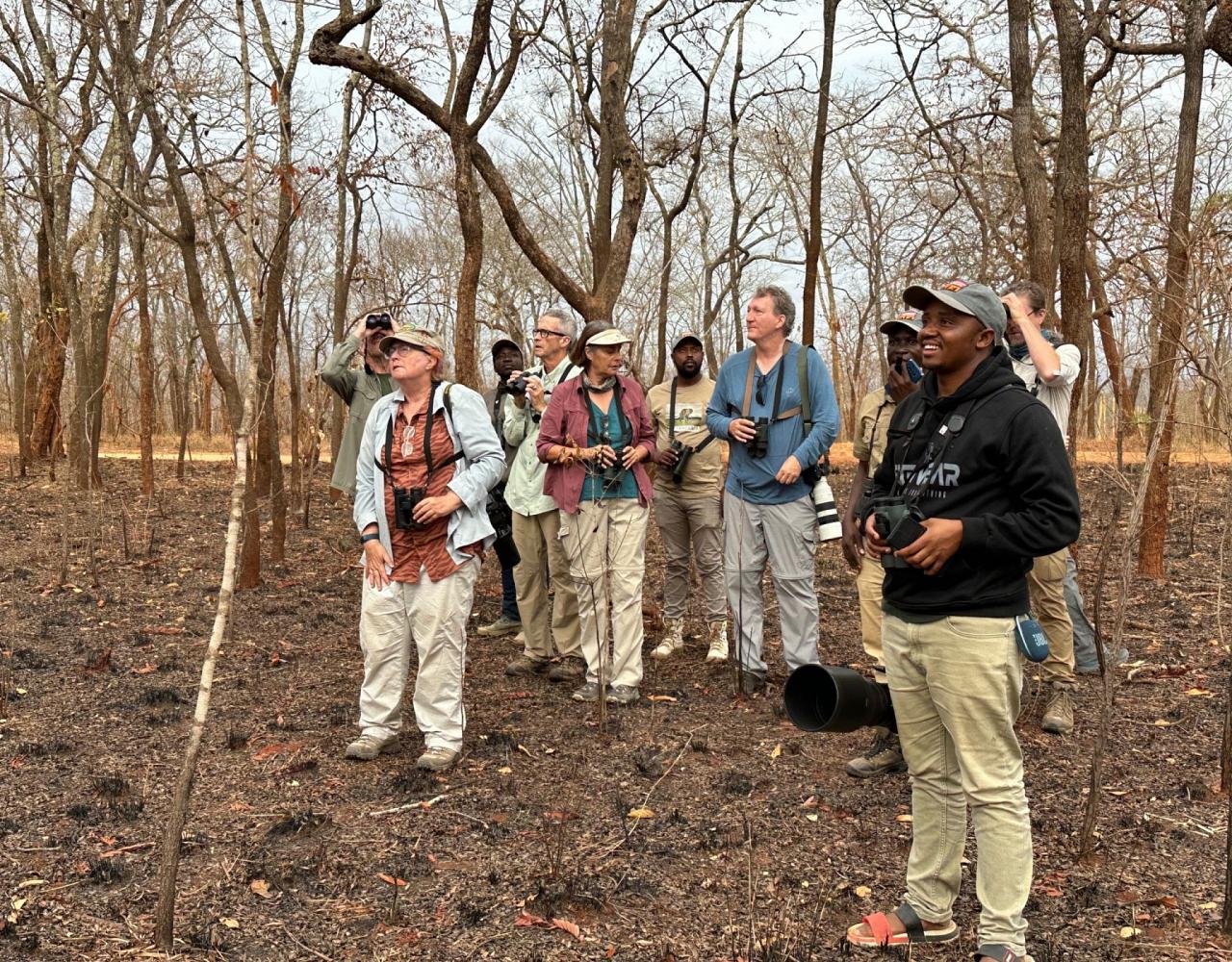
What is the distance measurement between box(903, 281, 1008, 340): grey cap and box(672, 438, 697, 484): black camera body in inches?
135

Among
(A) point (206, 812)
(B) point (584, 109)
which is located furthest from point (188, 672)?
(B) point (584, 109)

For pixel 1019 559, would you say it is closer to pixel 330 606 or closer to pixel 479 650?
pixel 479 650

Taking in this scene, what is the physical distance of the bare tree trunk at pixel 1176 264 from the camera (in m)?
6.83

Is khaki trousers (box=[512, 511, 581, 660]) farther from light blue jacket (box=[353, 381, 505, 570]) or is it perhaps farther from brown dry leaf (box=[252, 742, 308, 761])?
brown dry leaf (box=[252, 742, 308, 761])

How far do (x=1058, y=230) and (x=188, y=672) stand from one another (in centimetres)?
608

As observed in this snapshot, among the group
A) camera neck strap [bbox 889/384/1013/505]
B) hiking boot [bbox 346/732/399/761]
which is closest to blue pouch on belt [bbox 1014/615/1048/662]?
camera neck strap [bbox 889/384/1013/505]

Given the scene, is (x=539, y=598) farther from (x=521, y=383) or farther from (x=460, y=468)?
(x=460, y=468)

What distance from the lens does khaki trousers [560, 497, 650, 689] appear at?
529cm

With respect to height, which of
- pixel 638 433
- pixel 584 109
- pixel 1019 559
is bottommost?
pixel 1019 559

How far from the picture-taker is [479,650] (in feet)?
21.4

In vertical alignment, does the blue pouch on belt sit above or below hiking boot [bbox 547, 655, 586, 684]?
above

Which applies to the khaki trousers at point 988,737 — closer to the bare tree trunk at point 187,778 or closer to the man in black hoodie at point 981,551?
the man in black hoodie at point 981,551

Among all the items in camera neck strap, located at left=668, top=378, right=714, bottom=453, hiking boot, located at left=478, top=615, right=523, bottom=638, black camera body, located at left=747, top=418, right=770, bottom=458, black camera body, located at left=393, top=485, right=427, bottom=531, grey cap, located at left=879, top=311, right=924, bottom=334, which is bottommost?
hiking boot, located at left=478, top=615, right=523, bottom=638

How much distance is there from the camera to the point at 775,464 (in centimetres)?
523
